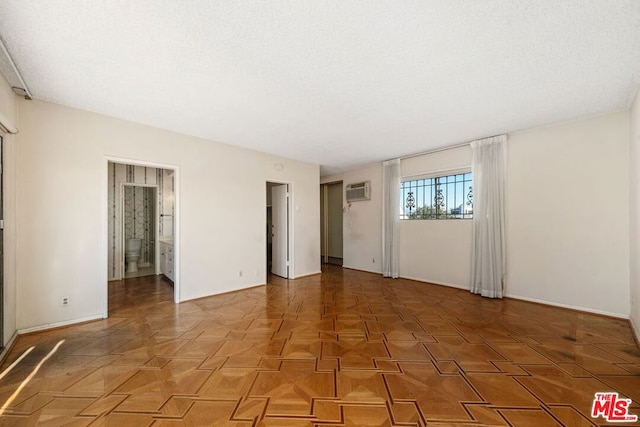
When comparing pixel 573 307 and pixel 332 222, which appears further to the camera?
pixel 332 222

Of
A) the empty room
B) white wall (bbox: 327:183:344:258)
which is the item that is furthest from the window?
white wall (bbox: 327:183:344:258)

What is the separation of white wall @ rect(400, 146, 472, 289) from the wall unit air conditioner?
0.92 metres

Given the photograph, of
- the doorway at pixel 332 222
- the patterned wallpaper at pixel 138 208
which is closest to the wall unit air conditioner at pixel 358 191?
the doorway at pixel 332 222

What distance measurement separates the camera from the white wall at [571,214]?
3.11 m

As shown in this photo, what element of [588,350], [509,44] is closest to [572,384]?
[588,350]

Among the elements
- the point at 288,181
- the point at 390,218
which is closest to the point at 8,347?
the point at 288,181

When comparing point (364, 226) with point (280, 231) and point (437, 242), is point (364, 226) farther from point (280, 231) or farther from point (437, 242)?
point (280, 231)

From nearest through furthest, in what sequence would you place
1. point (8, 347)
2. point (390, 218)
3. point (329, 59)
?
point (329, 59), point (8, 347), point (390, 218)

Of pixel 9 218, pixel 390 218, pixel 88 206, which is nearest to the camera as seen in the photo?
pixel 9 218

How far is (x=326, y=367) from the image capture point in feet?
→ 6.88

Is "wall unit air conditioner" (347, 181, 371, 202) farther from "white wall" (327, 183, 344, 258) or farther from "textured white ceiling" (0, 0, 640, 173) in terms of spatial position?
"textured white ceiling" (0, 0, 640, 173)

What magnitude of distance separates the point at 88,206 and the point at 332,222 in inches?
213

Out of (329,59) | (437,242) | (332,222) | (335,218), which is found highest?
(329,59)

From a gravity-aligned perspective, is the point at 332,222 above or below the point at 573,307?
above
